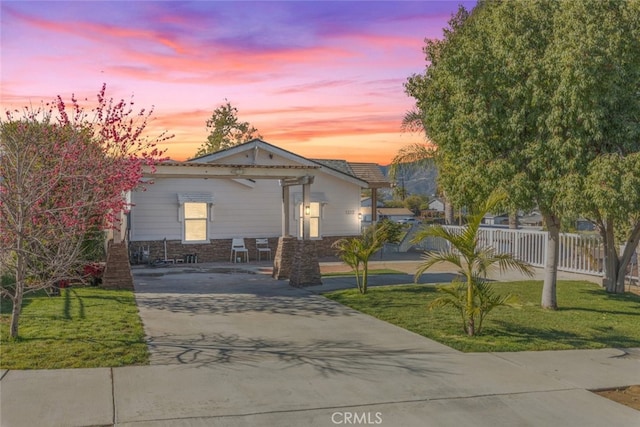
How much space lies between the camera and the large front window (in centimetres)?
2209

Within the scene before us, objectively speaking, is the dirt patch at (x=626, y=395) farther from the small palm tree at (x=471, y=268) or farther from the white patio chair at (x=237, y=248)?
the white patio chair at (x=237, y=248)

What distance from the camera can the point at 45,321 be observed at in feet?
30.0

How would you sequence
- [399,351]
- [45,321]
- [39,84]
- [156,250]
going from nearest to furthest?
[399,351] < [45,321] < [39,84] < [156,250]

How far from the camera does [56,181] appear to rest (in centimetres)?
764

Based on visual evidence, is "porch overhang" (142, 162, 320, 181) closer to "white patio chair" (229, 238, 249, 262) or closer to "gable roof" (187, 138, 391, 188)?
"gable roof" (187, 138, 391, 188)

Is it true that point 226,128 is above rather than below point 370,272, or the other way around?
above

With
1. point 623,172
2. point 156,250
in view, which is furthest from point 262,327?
point 156,250

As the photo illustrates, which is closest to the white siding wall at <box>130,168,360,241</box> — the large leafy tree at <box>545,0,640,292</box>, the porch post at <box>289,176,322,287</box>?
the porch post at <box>289,176,322,287</box>

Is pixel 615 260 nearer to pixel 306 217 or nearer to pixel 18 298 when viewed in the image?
pixel 306 217

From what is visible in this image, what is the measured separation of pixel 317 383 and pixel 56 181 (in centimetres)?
443

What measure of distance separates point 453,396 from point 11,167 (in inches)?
268

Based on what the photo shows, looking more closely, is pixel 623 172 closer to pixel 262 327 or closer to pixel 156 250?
pixel 262 327

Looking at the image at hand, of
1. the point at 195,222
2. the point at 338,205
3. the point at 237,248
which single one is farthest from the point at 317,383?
the point at 338,205

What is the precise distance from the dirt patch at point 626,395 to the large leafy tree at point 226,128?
41.8 metres
